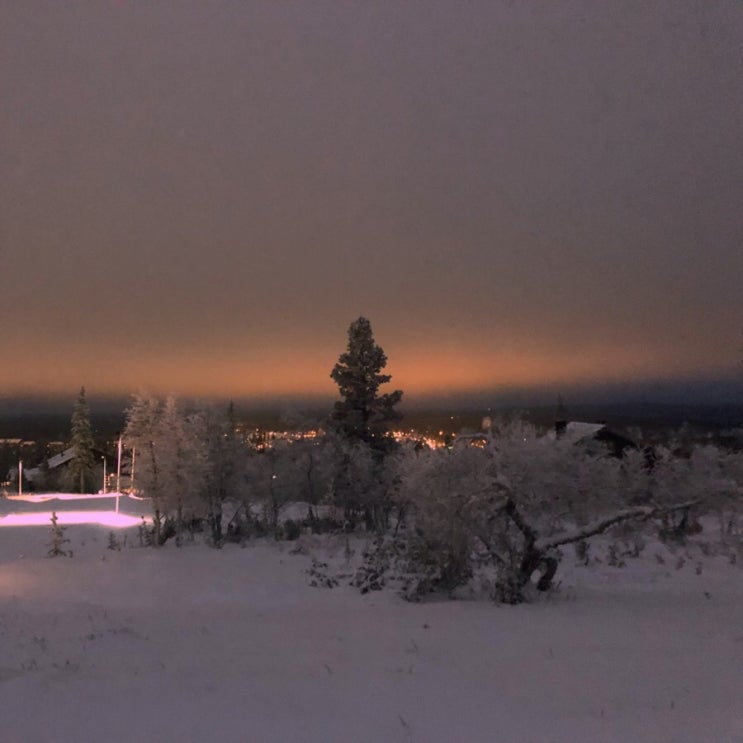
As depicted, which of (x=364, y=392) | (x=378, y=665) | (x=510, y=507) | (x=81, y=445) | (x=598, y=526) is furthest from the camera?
(x=81, y=445)

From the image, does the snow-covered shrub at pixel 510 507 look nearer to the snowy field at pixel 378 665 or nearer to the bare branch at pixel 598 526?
the bare branch at pixel 598 526

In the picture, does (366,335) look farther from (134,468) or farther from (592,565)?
(592,565)

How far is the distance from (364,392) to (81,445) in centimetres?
3488

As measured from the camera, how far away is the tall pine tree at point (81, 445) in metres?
58.9

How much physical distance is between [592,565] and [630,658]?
858 cm

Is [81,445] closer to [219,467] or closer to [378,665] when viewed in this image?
[219,467]

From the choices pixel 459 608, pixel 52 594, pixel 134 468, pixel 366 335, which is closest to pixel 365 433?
pixel 366 335

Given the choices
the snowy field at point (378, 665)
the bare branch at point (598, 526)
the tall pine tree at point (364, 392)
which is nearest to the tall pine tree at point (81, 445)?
the tall pine tree at point (364, 392)

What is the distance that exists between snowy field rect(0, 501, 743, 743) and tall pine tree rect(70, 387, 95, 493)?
153 ft

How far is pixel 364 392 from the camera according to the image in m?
32.4

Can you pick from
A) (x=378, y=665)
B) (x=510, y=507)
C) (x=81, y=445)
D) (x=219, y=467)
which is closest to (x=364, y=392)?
(x=219, y=467)

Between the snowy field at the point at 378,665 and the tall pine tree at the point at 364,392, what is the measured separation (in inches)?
681

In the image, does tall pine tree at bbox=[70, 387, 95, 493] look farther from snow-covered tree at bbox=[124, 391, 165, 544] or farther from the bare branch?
the bare branch

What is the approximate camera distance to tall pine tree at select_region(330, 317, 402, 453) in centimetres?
3206
